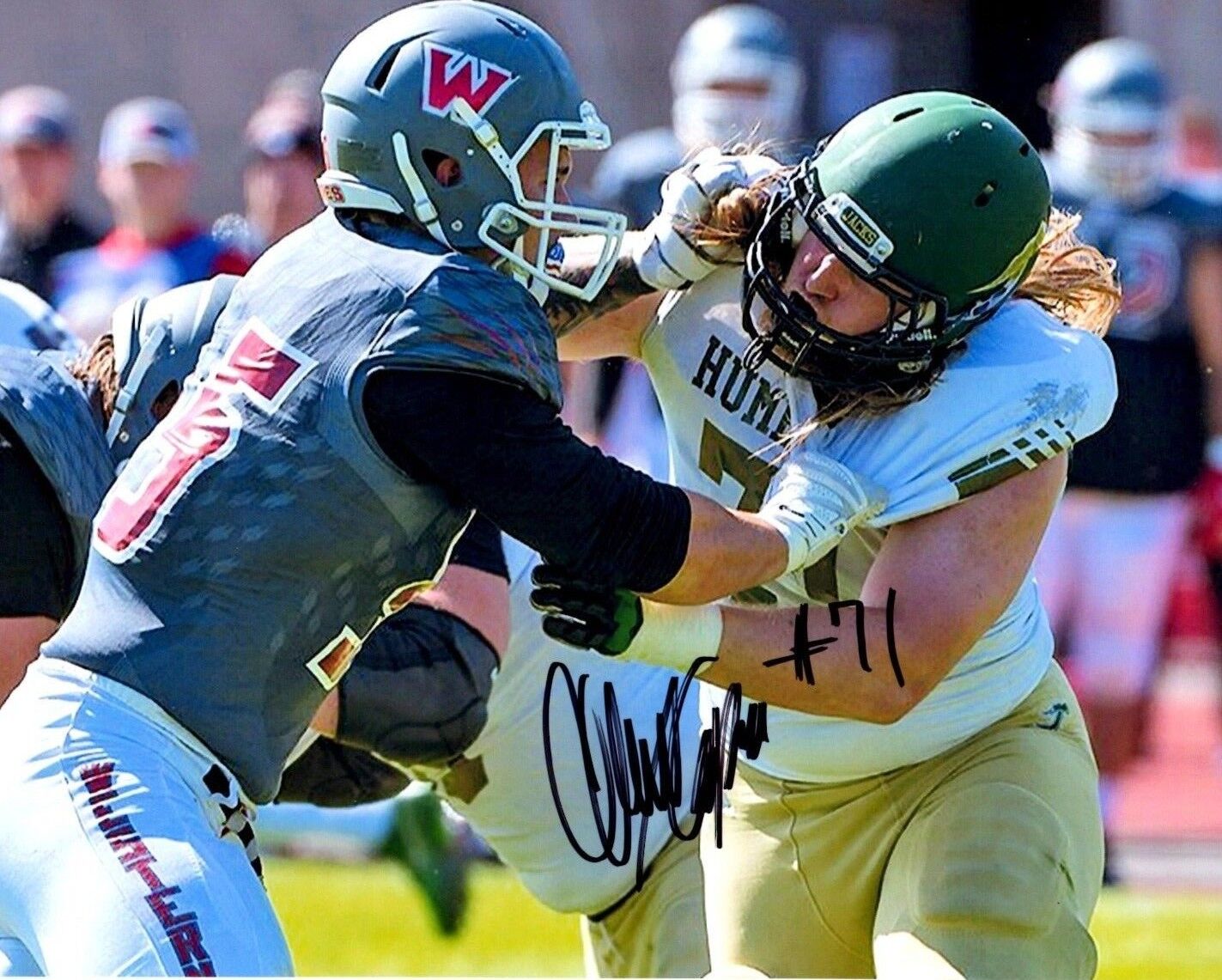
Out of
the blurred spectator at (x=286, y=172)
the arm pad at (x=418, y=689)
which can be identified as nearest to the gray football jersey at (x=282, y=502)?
the arm pad at (x=418, y=689)

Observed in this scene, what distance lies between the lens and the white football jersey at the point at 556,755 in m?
4.64

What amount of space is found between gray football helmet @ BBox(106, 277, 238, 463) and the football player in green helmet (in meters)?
0.69

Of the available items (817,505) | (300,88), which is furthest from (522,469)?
(300,88)

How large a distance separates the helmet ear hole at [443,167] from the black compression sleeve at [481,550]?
1.01 m

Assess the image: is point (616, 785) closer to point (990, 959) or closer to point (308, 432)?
point (990, 959)

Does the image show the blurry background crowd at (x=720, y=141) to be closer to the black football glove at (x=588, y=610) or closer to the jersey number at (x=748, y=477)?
the jersey number at (x=748, y=477)

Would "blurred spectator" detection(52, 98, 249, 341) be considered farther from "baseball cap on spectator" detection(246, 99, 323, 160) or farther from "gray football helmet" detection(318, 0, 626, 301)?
"gray football helmet" detection(318, 0, 626, 301)

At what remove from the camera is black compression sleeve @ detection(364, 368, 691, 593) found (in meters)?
3.23

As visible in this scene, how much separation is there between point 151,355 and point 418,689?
0.69m

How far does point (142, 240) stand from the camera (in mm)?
8516

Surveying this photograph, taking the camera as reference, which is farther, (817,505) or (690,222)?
(690,222)

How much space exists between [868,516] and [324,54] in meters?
8.09

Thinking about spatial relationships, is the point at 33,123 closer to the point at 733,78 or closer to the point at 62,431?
the point at 733,78

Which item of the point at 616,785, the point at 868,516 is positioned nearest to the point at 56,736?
the point at 868,516
